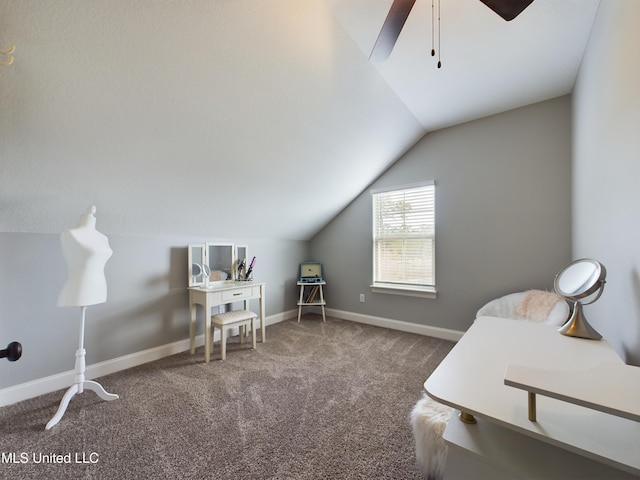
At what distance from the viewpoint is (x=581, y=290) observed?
49.8 inches

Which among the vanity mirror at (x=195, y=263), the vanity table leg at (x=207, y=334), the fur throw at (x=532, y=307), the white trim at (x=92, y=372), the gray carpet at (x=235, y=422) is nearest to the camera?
the gray carpet at (x=235, y=422)

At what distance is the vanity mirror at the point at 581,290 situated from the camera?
4.02 feet

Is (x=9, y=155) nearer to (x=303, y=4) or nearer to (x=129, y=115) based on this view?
(x=129, y=115)

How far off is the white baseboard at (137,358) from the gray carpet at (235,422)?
0.08m

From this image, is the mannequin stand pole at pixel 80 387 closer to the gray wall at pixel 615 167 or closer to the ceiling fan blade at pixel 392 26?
the ceiling fan blade at pixel 392 26

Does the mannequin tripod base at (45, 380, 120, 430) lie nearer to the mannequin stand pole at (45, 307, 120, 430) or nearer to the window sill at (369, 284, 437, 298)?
the mannequin stand pole at (45, 307, 120, 430)

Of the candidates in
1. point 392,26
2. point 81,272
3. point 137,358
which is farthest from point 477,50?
point 137,358

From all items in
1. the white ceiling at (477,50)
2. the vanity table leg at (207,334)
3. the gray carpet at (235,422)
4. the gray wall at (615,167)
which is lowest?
the gray carpet at (235,422)

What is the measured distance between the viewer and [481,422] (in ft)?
2.87

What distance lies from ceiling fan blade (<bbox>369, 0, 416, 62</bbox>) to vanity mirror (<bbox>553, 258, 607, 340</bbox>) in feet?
4.97

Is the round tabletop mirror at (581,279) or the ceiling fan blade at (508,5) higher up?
the ceiling fan blade at (508,5)

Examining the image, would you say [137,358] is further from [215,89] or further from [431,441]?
[431,441]

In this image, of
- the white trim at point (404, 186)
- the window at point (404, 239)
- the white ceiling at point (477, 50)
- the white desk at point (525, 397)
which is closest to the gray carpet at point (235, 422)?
the white desk at point (525, 397)

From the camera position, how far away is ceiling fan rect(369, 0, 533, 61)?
115 centimetres
